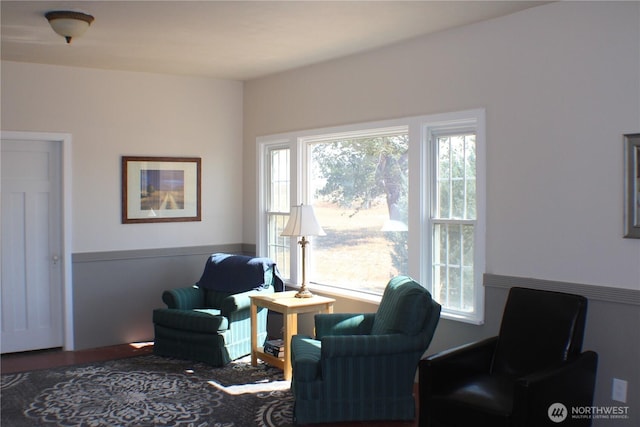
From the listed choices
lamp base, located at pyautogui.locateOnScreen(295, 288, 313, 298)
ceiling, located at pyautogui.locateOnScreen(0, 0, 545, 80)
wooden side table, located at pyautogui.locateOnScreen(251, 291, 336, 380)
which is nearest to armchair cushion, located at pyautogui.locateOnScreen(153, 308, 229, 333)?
wooden side table, located at pyautogui.locateOnScreen(251, 291, 336, 380)

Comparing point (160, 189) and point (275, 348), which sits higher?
point (160, 189)

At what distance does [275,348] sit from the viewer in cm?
496

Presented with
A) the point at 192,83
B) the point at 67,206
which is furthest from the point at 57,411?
the point at 192,83

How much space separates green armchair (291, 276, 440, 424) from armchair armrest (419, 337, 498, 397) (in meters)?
0.39

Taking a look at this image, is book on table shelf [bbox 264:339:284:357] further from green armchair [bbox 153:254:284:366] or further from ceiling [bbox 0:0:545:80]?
ceiling [bbox 0:0:545:80]

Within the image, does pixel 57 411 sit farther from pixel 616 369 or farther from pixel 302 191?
pixel 616 369

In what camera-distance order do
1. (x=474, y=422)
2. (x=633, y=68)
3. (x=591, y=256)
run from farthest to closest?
1. (x=591, y=256)
2. (x=633, y=68)
3. (x=474, y=422)

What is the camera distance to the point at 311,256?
18.9 ft

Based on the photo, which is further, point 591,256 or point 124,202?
point 124,202

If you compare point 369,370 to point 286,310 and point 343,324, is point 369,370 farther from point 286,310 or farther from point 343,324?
point 286,310

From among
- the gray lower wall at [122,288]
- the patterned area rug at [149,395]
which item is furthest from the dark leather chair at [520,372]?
the gray lower wall at [122,288]

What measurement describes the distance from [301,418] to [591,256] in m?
1.96

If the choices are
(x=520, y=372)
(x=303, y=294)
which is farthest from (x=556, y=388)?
(x=303, y=294)

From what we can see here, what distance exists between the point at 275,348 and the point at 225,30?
96.8 inches
